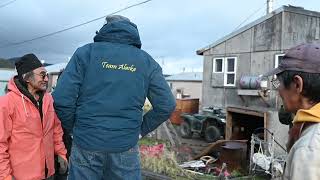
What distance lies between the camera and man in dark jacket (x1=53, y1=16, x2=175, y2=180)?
3.41m

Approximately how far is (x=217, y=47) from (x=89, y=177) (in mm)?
18513

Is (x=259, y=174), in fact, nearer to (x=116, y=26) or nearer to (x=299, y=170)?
(x=116, y=26)

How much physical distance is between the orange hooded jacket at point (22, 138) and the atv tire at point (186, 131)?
51.0 ft

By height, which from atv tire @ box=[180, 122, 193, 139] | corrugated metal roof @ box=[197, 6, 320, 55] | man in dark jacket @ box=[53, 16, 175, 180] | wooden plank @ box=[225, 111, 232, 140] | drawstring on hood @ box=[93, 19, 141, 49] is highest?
corrugated metal roof @ box=[197, 6, 320, 55]

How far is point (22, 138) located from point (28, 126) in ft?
0.37

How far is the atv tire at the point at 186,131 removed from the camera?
1955cm

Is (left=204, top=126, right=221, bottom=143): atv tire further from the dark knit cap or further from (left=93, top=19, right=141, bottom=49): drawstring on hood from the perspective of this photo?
(left=93, top=19, right=141, bottom=49): drawstring on hood

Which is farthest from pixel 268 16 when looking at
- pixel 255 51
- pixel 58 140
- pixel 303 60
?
pixel 303 60

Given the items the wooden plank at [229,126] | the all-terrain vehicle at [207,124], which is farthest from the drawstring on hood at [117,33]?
the all-terrain vehicle at [207,124]

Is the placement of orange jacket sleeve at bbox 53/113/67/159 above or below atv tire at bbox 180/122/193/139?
above

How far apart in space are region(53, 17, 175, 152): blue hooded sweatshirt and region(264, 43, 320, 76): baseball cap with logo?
1.73m

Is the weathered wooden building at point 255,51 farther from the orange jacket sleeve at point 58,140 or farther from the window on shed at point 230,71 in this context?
the orange jacket sleeve at point 58,140

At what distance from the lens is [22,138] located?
3881 mm

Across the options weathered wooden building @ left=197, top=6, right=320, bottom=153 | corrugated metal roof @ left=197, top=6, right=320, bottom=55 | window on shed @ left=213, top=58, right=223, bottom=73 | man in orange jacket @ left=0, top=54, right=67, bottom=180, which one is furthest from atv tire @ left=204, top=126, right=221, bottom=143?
man in orange jacket @ left=0, top=54, right=67, bottom=180
